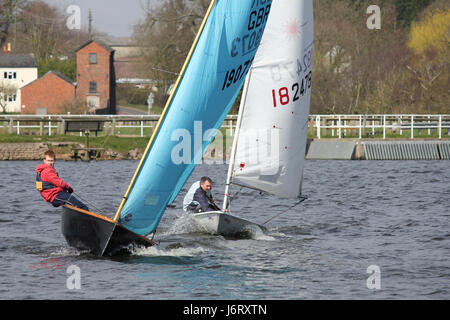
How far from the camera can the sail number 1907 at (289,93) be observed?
53.3ft

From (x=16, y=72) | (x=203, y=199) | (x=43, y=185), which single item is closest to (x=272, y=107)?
(x=203, y=199)

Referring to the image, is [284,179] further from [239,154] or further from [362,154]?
[362,154]

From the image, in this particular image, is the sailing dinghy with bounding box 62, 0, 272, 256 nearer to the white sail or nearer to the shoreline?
the white sail

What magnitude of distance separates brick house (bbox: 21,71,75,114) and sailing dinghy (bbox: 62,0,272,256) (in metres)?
64.5

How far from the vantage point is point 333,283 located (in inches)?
478

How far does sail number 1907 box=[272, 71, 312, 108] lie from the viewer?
16250 millimetres

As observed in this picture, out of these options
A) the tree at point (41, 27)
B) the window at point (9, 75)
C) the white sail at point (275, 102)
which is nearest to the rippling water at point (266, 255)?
the white sail at point (275, 102)

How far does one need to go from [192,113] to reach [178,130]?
1.25 ft

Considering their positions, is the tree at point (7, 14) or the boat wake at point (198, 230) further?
the tree at point (7, 14)

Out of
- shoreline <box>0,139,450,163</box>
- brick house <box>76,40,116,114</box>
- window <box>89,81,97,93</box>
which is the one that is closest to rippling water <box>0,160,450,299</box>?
shoreline <box>0,139,450,163</box>

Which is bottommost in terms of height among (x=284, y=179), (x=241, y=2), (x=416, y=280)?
(x=416, y=280)

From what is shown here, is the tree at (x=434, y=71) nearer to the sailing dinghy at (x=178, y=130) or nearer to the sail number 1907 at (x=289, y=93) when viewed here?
the sail number 1907 at (x=289, y=93)

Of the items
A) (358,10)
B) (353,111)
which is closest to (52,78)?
(358,10)

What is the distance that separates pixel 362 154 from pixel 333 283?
27026 millimetres
